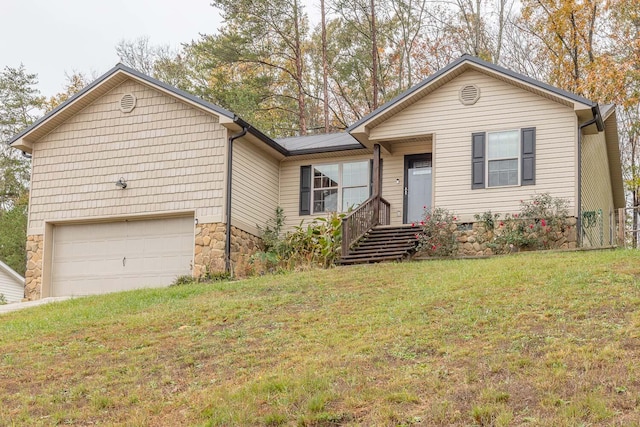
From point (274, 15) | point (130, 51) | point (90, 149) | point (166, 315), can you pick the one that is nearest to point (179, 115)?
point (90, 149)

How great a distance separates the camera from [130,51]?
3556 centimetres

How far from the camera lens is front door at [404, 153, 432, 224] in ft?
63.1

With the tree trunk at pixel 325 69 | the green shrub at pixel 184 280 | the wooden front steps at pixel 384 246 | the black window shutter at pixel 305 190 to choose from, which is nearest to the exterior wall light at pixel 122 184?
the green shrub at pixel 184 280

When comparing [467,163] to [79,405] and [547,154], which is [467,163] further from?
[79,405]

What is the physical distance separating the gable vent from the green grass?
549 centimetres

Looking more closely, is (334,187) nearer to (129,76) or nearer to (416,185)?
(416,185)

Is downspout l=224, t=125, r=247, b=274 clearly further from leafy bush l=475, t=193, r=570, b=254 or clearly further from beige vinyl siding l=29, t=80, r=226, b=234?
leafy bush l=475, t=193, r=570, b=254

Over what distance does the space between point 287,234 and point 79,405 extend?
37.2ft

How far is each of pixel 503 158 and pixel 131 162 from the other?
8.42 m

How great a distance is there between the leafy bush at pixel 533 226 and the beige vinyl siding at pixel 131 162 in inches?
239

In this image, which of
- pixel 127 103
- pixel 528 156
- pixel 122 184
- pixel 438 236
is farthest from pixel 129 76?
pixel 528 156

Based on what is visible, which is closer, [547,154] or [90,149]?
[547,154]

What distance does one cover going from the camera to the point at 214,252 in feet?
57.6

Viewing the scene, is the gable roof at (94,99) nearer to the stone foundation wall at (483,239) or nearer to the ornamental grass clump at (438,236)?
the ornamental grass clump at (438,236)
